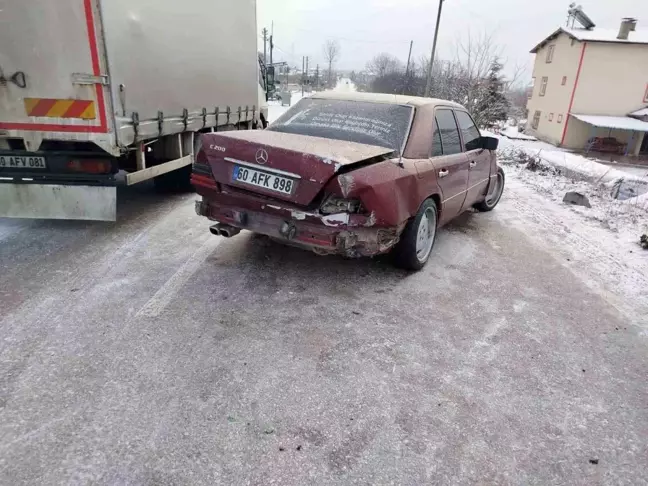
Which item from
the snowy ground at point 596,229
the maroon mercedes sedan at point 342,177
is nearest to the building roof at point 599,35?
the snowy ground at point 596,229

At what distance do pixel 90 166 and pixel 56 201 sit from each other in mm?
487

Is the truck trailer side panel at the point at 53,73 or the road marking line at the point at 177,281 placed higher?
the truck trailer side panel at the point at 53,73

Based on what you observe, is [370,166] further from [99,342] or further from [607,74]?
[607,74]

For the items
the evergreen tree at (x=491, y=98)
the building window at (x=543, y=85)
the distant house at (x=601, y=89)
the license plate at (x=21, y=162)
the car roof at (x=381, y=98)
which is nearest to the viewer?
the license plate at (x=21, y=162)

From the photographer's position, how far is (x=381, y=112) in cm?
432

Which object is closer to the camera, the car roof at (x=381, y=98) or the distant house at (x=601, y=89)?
the car roof at (x=381, y=98)

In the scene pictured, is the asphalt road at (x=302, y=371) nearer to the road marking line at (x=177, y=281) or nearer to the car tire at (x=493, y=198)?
the road marking line at (x=177, y=281)

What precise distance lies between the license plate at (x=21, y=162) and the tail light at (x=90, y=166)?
26cm

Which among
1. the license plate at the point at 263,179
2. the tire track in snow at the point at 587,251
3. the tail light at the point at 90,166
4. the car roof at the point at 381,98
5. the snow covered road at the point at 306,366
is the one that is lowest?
the tire track in snow at the point at 587,251

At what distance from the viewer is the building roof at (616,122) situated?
1073 inches

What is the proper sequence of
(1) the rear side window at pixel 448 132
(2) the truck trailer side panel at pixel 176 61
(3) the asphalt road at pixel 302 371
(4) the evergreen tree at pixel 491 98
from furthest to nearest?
(4) the evergreen tree at pixel 491 98 < (1) the rear side window at pixel 448 132 < (2) the truck trailer side panel at pixel 176 61 < (3) the asphalt road at pixel 302 371

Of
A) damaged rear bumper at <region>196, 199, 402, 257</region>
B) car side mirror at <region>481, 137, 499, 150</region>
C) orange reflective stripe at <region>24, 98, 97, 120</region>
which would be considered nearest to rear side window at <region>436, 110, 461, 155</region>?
car side mirror at <region>481, 137, 499, 150</region>

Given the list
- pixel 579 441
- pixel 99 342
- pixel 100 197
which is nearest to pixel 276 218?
pixel 99 342

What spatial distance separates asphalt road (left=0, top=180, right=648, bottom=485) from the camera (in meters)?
2.09
